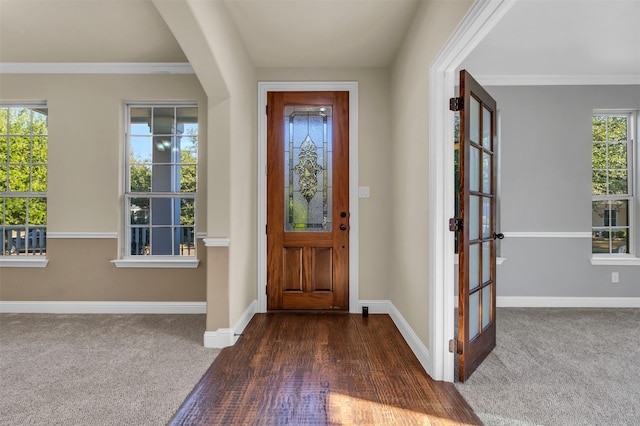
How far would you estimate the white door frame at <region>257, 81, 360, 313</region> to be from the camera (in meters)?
3.46

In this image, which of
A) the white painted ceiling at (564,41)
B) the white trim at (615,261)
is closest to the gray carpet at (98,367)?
the white painted ceiling at (564,41)

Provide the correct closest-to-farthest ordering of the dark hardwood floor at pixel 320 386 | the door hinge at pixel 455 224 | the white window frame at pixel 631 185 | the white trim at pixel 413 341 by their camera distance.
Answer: the dark hardwood floor at pixel 320 386, the door hinge at pixel 455 224, the white trim at pixel 413 341, the white window frame at pixel 631 185

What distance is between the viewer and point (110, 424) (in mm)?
1646

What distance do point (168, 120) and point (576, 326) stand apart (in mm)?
4632

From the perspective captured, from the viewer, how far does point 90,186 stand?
3.43 meters

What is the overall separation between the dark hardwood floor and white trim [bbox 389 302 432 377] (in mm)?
46

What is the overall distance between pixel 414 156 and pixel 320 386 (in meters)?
1.78

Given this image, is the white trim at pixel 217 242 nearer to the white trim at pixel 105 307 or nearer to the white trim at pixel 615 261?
the white trim at pixel 105 307

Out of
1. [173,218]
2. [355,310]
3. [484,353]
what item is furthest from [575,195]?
[173,218]

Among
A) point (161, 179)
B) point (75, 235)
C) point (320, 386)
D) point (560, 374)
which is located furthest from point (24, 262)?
point (560, 374)

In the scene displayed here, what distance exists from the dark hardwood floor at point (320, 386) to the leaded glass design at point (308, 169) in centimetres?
117

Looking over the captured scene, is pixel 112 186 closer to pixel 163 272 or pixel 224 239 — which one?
pixel 163 272

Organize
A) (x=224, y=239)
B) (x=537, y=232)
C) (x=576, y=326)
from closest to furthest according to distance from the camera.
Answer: (x=224, y=239) → (x=576, y=326) → (x=537, y=232)

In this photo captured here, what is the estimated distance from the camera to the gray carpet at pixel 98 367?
1.76 meters
